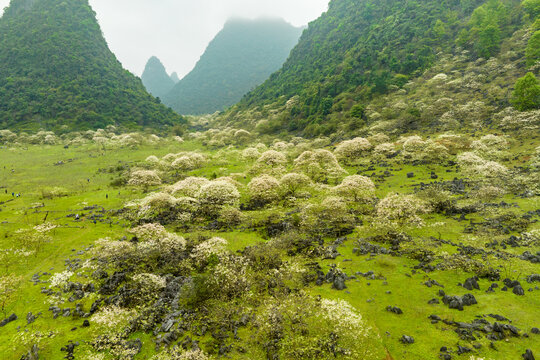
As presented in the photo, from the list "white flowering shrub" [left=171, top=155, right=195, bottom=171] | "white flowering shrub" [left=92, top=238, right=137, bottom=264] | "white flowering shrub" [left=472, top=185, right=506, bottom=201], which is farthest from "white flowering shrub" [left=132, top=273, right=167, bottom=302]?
"white flowering shrub" [left=171, top=155, right=195, bottom=171]

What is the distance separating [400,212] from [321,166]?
93.4 ft

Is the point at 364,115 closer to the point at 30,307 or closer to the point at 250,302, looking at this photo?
the point at 250,302

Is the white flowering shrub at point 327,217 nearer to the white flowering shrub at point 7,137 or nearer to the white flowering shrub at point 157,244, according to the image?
the white flowering shrub at point 157,244

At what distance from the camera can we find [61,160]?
99.9 metres

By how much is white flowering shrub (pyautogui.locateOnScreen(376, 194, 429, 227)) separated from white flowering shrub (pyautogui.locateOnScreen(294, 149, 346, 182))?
1972cm

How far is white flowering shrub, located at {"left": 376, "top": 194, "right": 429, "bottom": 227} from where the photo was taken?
34.0 m

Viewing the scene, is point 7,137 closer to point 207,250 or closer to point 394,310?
point 207,250

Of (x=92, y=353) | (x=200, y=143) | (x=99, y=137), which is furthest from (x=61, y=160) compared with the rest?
(x=92, y=353)

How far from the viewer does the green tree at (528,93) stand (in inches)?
2457

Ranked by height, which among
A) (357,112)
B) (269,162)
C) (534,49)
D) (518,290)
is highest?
(534,49)

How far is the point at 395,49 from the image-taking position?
146m

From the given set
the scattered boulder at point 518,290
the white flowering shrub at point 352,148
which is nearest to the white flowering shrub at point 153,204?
the scattered boulder at point 518,290

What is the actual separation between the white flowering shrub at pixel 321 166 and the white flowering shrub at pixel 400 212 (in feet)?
64.7

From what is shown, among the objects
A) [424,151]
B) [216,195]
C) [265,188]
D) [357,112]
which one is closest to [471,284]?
[265,188]
